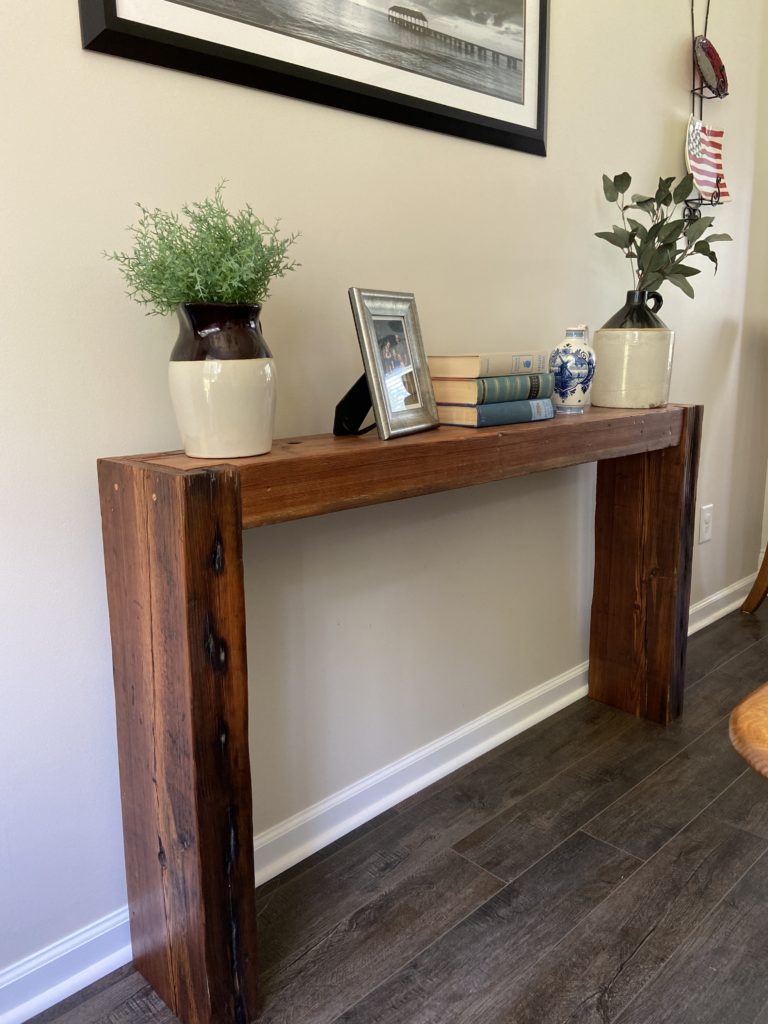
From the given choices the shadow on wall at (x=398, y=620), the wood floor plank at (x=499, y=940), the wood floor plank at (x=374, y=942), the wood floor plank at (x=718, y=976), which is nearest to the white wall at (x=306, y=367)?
the shadow on wall at (x=398, y=620)

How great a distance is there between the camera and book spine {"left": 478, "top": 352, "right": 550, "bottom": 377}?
4.44 ft

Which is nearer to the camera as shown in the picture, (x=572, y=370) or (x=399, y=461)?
(x=399, y=461)

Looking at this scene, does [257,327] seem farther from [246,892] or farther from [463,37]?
[463,37]

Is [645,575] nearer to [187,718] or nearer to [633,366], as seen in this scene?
[633,366]

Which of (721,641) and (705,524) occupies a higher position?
(705,524)

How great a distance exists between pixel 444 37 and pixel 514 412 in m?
0.77

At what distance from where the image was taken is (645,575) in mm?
1968

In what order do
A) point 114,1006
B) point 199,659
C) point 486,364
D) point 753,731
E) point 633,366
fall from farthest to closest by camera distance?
point 633,366 < point 486,364 < point 114,1006 < point 199,659 < point 753,731

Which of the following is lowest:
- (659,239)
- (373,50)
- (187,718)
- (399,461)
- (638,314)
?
(187,718)

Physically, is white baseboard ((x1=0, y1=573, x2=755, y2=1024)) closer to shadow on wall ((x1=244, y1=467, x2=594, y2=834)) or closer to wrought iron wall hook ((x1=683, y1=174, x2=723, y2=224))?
shadow on wall ((x1=244, y1=467, x2=594, y2=834))

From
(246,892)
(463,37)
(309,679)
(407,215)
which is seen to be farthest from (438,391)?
(246,892)

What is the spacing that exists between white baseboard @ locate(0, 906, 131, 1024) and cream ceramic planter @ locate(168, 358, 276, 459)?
0.81 metres

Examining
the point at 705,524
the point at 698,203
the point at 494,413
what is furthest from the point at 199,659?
the point at 705,524

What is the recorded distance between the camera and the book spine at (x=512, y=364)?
1.35 meters
